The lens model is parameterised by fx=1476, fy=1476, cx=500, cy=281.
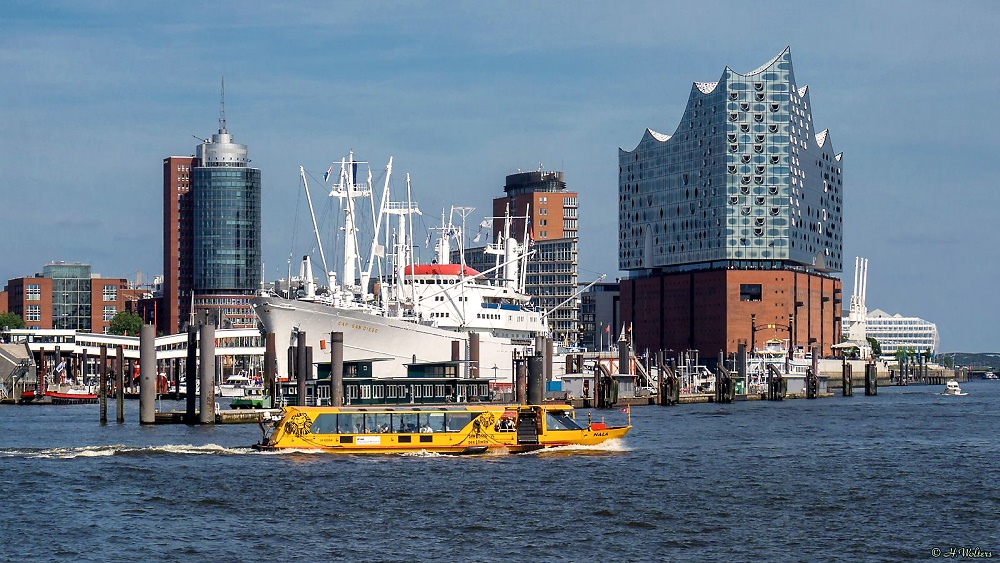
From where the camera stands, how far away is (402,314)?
457 ft

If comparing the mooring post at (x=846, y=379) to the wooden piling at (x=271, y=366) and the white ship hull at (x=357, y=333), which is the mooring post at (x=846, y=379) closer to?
the white ship hull at (x=357, y=333)

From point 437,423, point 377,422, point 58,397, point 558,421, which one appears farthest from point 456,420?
point 58,397

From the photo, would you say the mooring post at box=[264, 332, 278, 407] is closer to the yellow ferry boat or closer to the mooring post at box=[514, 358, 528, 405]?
the mooring post at box=[514, 358, 528, 405]

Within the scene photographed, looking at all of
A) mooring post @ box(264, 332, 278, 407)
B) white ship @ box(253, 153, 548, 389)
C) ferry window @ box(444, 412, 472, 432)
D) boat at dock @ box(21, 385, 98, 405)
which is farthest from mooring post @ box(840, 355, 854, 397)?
ferry window @ box(444, 412, 472, 432)

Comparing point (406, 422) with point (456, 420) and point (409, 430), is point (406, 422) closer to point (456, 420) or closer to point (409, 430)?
point (409, 430)

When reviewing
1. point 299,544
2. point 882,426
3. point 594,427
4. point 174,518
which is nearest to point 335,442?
point 594,427

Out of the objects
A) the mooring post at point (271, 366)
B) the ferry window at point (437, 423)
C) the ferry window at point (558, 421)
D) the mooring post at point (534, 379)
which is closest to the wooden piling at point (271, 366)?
the mooring post at point (271, 366)

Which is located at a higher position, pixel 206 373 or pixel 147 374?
pixel 206 373

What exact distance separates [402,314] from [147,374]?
48.5m

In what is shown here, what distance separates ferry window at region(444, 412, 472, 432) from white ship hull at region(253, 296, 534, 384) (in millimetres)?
57638

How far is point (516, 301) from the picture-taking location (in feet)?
532

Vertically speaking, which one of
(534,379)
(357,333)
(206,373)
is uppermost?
(357,333)

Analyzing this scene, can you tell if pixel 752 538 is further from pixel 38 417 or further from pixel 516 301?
pixel 516 301

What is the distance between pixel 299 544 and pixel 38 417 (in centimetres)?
7386
